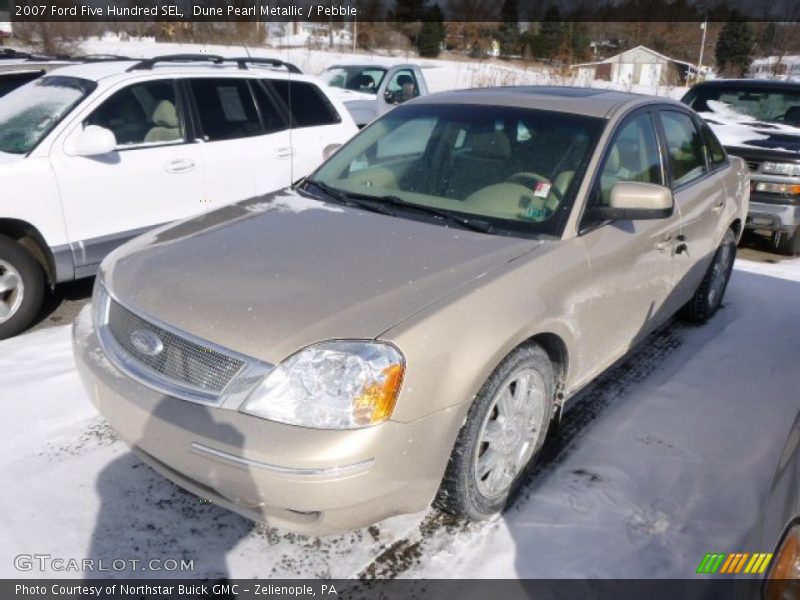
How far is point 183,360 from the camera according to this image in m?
2.30

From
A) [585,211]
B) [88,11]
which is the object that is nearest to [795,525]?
[585,211]

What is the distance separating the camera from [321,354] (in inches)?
85.0

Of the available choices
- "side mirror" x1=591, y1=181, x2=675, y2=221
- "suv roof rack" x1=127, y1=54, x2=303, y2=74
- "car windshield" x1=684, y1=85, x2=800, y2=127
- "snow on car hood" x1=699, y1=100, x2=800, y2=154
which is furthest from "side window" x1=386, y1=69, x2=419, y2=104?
"side mirror" x1=591, y1=181, x2=675, y2=221

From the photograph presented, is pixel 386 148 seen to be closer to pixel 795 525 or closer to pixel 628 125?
pixel 628 125

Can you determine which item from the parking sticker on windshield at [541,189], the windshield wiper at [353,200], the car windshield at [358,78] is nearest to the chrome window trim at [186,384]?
the windshield wiper at [353,200]

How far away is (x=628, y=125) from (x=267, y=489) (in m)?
2.61

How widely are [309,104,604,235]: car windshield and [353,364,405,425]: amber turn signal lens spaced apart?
3.60 feet

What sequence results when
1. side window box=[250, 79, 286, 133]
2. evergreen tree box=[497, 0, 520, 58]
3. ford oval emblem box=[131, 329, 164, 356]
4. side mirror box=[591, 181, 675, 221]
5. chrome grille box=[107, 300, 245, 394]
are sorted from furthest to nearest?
evergreen tree box=[497, 0, 520, 58] → side window box=[250, 79, 286, 133] → side mirror box=[591, 181, 675, 221] → ford oval emblem box=[131, 329, 164, 356] → chrome grille box=[107, 300, 245, 394]

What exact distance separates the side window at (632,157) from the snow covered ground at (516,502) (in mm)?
1200

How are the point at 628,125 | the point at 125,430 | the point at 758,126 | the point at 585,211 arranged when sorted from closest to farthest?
the point at 125,430, the point at 585,211, the point at 628,125, the point at 758,126

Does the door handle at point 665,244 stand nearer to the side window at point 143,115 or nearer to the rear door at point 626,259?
the rear door at point 626,259

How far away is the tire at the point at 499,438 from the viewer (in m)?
2.45

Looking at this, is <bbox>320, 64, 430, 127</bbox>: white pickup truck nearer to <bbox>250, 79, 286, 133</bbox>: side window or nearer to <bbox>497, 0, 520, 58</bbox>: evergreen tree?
<bbox>250, 79, 286, 133</bbox>: side window

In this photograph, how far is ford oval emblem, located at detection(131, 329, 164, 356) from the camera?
93.4 inches
